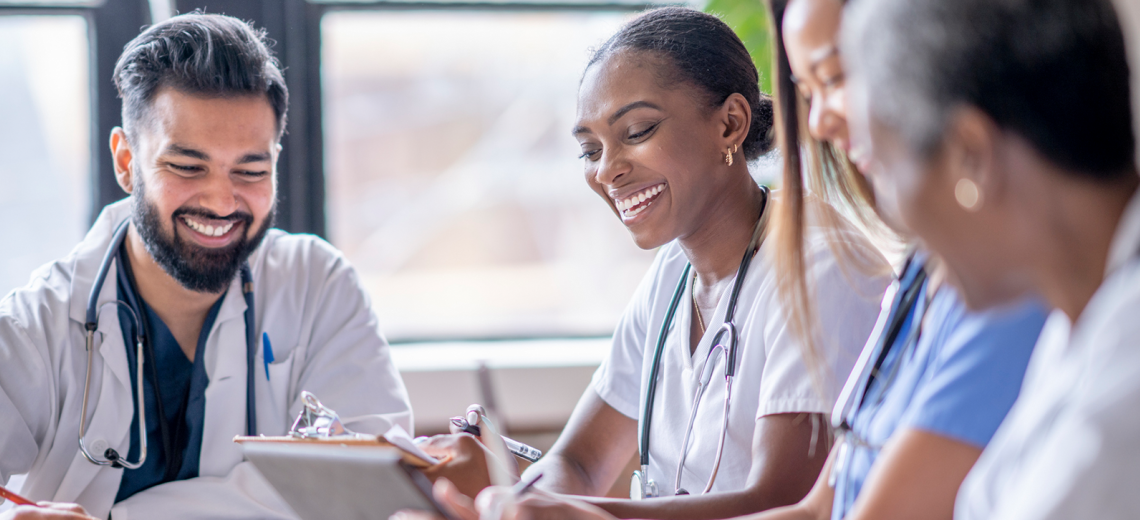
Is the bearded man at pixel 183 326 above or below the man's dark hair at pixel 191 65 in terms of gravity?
below

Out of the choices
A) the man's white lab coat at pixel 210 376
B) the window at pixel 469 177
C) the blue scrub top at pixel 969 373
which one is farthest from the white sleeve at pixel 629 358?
the window at pixel 469 177

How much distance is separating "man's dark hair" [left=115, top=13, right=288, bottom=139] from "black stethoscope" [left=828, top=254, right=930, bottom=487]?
1.29m

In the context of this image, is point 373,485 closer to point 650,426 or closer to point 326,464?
point 326,464

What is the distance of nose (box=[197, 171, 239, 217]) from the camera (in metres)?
1.64

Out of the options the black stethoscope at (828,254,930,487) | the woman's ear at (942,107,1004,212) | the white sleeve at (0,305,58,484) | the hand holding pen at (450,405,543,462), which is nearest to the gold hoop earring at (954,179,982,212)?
the woman's ear at (942,107,1004,212)

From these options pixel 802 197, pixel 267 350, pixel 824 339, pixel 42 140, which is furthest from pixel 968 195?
pixel 42 140

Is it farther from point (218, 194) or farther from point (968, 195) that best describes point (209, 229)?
point (968, 195)

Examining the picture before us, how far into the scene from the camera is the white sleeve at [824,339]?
3.75 feet

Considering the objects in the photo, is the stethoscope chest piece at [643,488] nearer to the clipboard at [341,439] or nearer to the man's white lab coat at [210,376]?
the clipboard at [341,439]

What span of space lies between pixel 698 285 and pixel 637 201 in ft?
0.63

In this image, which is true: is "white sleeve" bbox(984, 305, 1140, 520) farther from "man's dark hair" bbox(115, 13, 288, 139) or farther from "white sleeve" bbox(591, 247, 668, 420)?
"man's dark hair" bbox(115, 13, 288, 139)

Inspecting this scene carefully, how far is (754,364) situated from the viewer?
1268 mm

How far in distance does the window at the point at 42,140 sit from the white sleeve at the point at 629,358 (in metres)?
1.86

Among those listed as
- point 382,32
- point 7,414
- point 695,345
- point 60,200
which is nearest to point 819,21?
point 695,345
